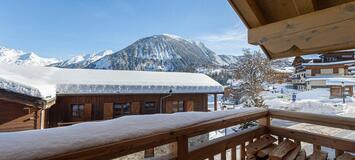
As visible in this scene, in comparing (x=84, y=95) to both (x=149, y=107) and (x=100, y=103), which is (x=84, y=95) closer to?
(x=100, y=103)

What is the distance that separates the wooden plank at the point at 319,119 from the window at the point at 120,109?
27.6 ft

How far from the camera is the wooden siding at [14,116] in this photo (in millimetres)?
6797

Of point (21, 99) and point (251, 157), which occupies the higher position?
point (21, 99)

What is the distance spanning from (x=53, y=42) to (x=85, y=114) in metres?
53.4

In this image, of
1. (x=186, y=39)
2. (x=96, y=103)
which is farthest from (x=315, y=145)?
(x=186, y=39)

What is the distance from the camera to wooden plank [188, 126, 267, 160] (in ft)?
4.70

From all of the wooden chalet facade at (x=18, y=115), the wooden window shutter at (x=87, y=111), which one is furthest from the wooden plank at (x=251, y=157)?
the wooden window shutter at (x=87, y=111)

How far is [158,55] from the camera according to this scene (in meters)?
77.6

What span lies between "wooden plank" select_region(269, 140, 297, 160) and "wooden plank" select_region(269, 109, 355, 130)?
9.1 inches

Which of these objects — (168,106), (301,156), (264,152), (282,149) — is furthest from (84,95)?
(301,156)

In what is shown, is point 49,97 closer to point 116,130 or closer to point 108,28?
point 116,130

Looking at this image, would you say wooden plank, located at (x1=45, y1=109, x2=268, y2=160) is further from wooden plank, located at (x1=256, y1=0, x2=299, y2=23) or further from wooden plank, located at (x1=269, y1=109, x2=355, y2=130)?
wooden plank, located at (x1=256, y1=0, x2=299, y2=23)

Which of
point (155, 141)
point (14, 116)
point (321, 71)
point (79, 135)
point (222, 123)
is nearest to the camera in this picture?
point (79, 135)

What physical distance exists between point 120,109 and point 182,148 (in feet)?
29.2
